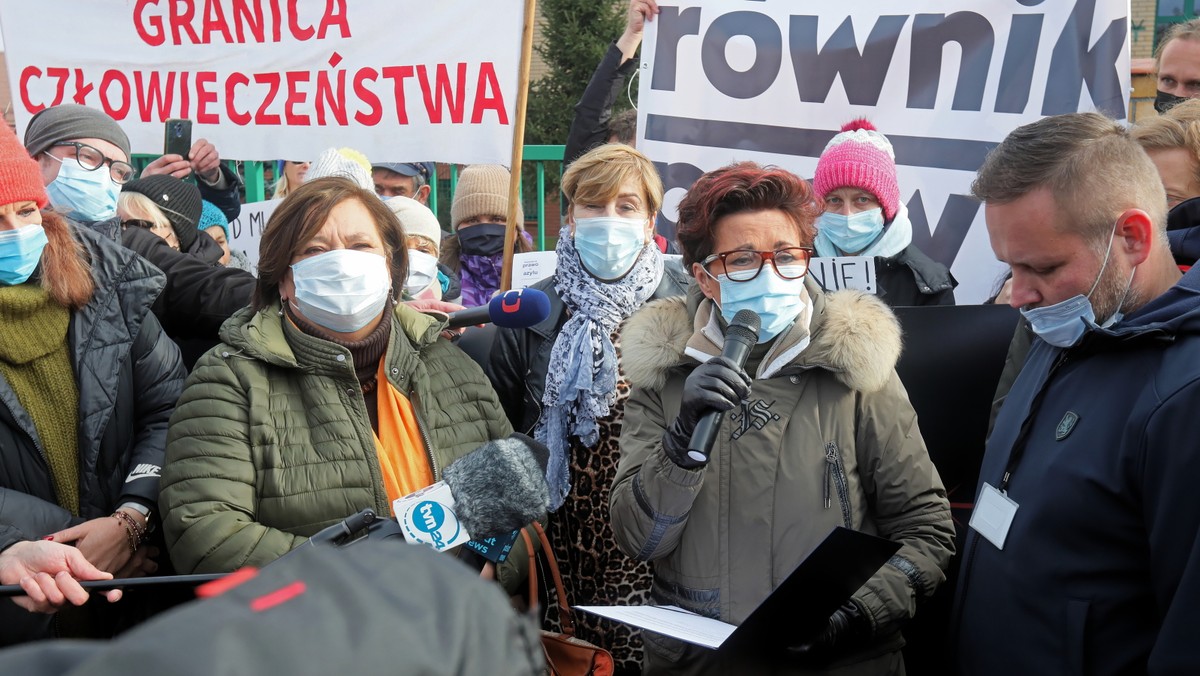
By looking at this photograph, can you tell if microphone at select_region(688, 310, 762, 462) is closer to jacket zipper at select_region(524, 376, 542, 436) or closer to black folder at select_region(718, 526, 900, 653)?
black folder at select_region(718, 526, 900, 653)

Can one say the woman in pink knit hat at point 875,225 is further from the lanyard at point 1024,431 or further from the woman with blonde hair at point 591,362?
the lanyard at point 1024,431

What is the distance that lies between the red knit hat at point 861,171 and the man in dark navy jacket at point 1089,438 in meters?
1.79

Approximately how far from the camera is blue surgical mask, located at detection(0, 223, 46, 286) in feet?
10.3

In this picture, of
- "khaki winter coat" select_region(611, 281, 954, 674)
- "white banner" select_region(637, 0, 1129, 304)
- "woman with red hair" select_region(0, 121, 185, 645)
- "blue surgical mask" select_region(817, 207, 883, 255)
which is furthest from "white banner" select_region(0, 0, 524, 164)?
"khaki winter coat" select_region(611, 281, 954, 674)

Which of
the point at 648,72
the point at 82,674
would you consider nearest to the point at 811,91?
the point at 648,72

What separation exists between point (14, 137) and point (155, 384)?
0.89m

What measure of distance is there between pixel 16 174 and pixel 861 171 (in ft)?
10.0

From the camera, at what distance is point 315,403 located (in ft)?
9.34

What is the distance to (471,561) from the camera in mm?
2238

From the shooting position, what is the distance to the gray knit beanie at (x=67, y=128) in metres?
4.32

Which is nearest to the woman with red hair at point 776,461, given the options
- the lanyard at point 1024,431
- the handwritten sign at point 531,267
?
the lanyard at point 1024,431

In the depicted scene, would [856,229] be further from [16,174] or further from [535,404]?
[16,174]

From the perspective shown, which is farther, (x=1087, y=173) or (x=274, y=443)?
(x=274, y=443)

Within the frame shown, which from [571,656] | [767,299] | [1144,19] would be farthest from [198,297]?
[1144,19]
